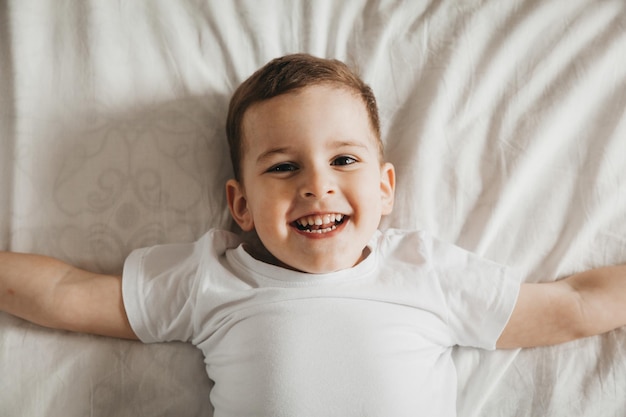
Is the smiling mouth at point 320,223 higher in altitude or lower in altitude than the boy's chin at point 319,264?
higher

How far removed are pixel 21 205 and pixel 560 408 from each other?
105 cm

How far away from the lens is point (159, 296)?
0.99 m

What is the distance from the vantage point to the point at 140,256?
1.02 metres

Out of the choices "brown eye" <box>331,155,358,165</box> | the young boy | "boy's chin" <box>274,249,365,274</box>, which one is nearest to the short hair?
the young boy

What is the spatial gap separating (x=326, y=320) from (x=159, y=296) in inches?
11.9

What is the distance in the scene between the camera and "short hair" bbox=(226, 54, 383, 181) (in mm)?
975

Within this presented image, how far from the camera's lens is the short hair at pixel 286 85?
3.20 ft

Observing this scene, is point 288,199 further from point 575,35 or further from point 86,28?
point 575,35

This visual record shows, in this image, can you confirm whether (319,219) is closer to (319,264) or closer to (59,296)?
(319,264)

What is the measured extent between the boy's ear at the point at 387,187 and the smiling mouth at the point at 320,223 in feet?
0.43

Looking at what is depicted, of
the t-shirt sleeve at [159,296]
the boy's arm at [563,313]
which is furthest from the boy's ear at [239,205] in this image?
the boy's arm at [563,313]

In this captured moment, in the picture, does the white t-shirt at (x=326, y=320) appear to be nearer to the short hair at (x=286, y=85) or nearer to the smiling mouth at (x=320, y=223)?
the smiling mouth at (x=320, y=223)

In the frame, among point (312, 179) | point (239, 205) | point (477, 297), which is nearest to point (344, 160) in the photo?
point (312, 179)

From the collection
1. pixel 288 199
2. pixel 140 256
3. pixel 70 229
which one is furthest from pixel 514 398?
pixel 70 229
